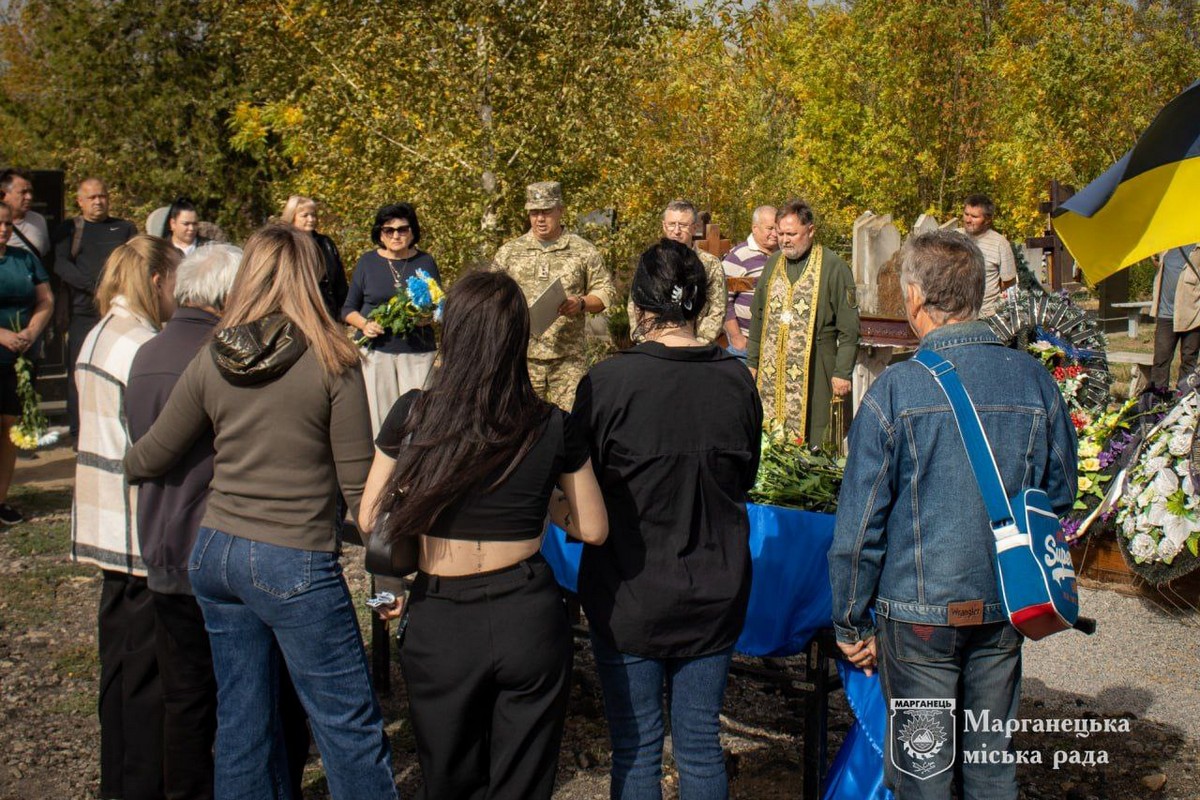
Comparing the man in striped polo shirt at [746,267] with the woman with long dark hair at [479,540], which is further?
the man in striped polo shirt at [746,267]

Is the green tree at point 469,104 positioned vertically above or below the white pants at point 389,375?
above

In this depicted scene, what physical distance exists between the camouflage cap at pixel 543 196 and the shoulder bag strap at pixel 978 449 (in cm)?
441

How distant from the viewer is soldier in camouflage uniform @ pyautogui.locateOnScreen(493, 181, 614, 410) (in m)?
7.15

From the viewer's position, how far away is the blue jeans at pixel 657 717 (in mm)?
3246

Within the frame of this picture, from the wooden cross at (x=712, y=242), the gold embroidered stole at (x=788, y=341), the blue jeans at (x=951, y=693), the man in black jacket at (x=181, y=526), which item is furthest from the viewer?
the wooden cross at (x=712, y=242)

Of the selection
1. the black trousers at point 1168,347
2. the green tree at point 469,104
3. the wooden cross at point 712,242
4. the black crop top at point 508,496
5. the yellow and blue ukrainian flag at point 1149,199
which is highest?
the green tree at point 469,104

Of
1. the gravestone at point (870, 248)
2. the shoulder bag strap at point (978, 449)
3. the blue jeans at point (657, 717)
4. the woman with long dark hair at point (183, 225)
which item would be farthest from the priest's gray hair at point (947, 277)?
the gravestone at point (870, 248)

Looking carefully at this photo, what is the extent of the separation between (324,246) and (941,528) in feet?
20.1

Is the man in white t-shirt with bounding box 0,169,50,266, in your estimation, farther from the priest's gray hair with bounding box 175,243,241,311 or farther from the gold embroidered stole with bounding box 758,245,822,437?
the gold embroidered stole with bounding box 758,245,822,437

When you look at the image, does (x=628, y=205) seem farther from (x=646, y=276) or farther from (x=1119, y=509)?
(x=646, y=276)

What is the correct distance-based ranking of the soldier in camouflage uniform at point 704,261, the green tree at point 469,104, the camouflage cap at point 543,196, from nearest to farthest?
1. the camouflage cap at point 543,196
2. the soldier in camouflage uniform at point 704,261
3. the green tree at point 469,104

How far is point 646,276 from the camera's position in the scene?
330 centimetres

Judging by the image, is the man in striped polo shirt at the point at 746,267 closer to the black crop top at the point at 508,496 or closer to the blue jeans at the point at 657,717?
the blue jeans at the point at 657,717

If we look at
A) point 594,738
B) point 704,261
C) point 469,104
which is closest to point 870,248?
point 469,104
